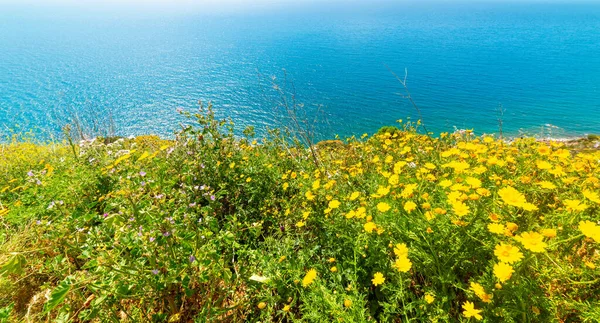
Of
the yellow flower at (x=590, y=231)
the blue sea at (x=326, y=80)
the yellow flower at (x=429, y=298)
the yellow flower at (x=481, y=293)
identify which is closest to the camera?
the yellow flower at (x=590, y=231)

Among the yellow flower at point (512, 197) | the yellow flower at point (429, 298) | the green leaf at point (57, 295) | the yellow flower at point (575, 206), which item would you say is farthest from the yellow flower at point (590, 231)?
the green leaf at point (57, 295)

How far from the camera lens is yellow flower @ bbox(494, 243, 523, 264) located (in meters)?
1.40

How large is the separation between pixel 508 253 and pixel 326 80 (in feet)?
142

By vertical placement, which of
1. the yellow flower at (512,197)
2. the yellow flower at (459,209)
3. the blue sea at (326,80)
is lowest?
the blue sea at (326,80)

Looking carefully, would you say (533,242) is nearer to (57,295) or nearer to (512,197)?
(512,197)

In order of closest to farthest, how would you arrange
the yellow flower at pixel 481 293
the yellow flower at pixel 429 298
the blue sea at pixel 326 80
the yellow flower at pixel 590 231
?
the yellow flower at pixel 590 231 < the yellow flower at pixel 481 293 < the yellow flower at pixel 429 298 < the blue sea at pixel 326 80

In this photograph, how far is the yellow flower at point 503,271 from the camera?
139cm

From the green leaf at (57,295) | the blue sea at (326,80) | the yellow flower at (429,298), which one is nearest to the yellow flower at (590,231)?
the yellow flower at (429,298)

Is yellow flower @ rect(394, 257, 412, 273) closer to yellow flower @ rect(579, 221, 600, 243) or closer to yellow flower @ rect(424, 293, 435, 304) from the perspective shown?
yellow flower @ rect(424, 293, 435, 304)

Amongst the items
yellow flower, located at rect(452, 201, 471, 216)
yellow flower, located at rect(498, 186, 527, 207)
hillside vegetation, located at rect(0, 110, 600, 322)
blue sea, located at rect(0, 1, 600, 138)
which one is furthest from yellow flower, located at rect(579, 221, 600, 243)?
blue sea, located at rect(0, 1, 600, 138)

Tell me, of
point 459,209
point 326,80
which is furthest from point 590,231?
Result: point 326,80

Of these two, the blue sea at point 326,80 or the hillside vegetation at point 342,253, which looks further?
the blue sea at point 326,80

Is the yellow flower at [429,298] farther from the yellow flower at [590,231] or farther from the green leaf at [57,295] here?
the green leaf at [57,295]

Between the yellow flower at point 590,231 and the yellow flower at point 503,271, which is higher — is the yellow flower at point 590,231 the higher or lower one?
the higher one
